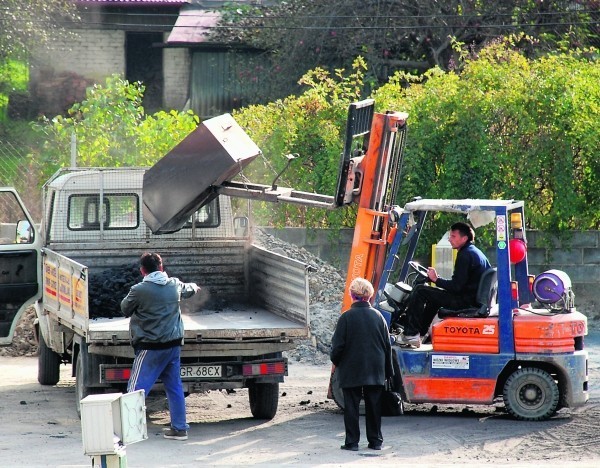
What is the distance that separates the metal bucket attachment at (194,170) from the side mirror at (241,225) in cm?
124

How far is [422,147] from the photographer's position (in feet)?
54.9

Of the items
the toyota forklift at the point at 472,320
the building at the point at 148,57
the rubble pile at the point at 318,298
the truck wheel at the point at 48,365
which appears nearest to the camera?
the toyota forklift at the point at 472,320

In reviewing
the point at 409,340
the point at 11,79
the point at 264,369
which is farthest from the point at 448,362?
the point at 11,79

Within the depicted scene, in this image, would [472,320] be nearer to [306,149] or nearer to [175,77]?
[306,149]

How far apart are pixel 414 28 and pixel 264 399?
14.8 meters

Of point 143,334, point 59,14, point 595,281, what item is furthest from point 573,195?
point 59,14

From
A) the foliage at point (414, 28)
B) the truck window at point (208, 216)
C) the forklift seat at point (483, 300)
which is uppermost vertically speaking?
the foliage at point (414, 28)

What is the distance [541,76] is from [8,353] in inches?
340

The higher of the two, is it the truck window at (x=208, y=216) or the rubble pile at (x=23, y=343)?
the truck window at (x=208, y=216)

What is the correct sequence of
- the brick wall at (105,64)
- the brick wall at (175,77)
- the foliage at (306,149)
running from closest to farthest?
the foliage at (306,149) → the brick wall at (105,64) → the brick wall at (175,77)

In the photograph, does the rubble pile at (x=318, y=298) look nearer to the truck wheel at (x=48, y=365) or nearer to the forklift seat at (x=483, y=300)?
the truck wheel at (x=48, y=365)

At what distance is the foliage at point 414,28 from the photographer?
24.0 metres

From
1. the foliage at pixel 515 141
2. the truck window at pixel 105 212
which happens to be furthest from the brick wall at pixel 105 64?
the truck window at pixel 105 212

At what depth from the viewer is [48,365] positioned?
1301 cm
